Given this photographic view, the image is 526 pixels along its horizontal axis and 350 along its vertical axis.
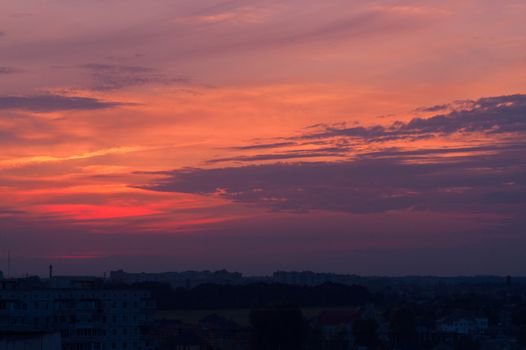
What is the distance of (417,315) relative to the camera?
122 meters

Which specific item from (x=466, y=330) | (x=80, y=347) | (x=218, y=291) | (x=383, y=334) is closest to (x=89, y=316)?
(x=80, y=347)

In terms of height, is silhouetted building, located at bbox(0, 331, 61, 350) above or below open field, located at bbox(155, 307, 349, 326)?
below

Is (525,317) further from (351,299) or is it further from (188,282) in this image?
(188,282)

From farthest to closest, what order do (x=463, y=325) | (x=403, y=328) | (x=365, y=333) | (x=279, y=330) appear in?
(x=463, y=325) < (x=403, y=328) < (x=365, y=333) < (x=279, y=330)

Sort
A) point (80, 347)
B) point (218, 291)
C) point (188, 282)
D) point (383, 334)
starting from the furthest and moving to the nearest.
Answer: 1. point (188, 282)
2. point (218, 291)
3. point (383, 334)
4. point (80, 347)

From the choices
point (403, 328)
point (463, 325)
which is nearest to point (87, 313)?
point (403, 328)

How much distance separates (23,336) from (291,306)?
8512cm

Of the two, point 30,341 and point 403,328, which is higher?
point 403,328

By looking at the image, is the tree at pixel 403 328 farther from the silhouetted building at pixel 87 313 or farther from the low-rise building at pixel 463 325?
the silhouetted building at pixel 87 313

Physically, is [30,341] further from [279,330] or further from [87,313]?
[279,330]

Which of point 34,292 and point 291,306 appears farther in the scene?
point 291,306

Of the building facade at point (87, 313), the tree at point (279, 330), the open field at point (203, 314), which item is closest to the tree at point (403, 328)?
the tree at point (279, 330)

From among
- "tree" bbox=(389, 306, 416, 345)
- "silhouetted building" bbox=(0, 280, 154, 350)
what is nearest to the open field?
"tree" bbox=(389, 306, 416, 345)

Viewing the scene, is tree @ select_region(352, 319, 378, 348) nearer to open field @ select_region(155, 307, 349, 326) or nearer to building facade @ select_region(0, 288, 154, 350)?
open field @ select_region(155, 307, 349, 326)
